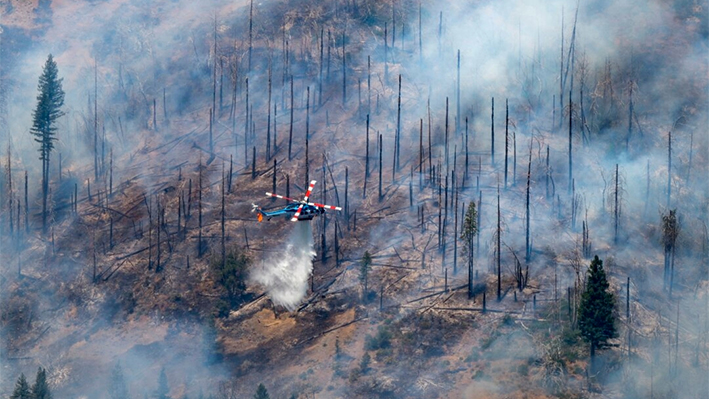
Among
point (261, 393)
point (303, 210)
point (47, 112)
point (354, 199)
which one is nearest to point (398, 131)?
point (354, 199)

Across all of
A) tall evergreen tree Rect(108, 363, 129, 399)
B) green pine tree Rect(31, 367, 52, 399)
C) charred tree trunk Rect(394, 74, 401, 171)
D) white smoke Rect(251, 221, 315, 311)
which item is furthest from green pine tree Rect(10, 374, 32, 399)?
charred tree trunk Rect(394, 74, 401, 171)

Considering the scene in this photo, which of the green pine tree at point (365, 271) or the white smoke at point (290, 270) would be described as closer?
the green pine tree at point (365, 271)

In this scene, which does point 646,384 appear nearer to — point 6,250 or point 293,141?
point 293,141

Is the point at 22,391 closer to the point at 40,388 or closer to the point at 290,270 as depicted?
the point at 40,388

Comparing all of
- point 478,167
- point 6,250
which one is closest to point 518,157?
point 478,167

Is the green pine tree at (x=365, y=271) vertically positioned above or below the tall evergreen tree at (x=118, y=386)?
above

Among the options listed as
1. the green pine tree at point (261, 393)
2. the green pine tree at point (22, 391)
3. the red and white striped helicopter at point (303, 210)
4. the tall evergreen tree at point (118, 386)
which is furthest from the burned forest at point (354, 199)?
the green pine tree at point (22, 391)

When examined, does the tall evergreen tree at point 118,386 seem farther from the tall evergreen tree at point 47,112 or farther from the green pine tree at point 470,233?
the green pine tree at point 470,233
